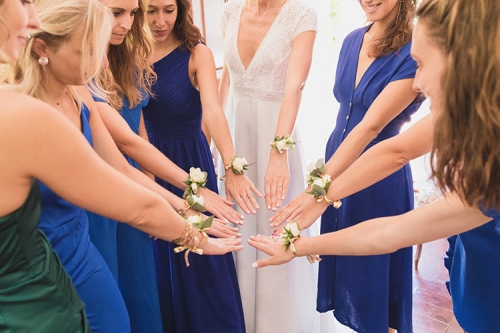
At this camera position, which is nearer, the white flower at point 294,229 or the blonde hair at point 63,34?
the blonde hair at point 63,34

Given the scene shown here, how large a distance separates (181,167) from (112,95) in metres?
0.52

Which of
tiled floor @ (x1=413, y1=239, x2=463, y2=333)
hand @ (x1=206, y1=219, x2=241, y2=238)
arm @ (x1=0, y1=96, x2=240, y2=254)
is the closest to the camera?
arm @ (x1=0, y1=96, x2=240, y2=254)

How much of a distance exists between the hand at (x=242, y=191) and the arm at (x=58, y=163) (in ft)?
3.21

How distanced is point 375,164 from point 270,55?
0.89 meters

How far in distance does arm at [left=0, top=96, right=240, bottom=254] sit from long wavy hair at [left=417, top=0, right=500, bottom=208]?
32.2 inches

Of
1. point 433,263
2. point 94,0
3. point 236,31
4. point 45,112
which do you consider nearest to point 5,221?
point 45,112

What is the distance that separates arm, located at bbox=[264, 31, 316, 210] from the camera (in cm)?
237

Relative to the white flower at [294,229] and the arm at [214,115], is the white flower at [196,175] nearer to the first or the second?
the arm at [214,115]

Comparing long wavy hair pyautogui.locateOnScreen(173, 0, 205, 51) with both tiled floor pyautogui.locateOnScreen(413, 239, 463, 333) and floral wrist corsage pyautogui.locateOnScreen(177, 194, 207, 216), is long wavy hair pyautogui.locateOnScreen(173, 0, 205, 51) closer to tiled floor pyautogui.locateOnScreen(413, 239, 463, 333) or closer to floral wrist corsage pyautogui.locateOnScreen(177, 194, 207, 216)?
floral wrist corsage pyautogui.locateOnScreen(177, 194, 207, 216)

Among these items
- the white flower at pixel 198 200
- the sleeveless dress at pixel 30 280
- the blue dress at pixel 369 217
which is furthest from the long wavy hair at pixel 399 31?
the sleeveless dress at pixel 30 280

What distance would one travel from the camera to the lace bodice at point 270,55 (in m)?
2.48

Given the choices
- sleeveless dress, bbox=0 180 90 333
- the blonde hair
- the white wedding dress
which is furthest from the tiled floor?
the blonde hair

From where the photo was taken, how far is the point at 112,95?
6.87 feet

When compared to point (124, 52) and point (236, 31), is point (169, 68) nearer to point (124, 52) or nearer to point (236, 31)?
point (124, 52)
